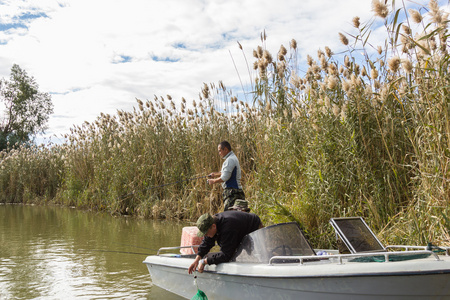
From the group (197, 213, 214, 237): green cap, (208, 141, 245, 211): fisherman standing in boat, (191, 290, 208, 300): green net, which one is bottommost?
(191, 290, 208, 300): green net

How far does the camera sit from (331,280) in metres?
3.59

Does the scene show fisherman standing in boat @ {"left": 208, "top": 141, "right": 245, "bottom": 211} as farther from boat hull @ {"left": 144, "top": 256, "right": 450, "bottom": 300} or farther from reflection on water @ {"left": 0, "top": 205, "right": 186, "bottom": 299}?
boat hull @ {"left": 144, "top": 256, "right": 450, "bottom": 300}

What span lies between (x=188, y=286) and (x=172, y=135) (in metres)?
7.75

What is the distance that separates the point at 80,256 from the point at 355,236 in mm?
5028

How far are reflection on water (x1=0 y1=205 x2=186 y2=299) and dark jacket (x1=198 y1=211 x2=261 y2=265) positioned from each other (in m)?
1.11

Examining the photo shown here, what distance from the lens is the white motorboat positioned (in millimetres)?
3336

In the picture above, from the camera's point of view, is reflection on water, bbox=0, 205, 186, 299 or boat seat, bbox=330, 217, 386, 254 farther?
reflection on water, bbox=0, 205, 186, 299

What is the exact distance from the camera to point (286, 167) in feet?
22.1

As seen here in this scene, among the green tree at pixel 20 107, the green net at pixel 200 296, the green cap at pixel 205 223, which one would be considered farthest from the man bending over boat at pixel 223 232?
the green tree at pixel 20 107

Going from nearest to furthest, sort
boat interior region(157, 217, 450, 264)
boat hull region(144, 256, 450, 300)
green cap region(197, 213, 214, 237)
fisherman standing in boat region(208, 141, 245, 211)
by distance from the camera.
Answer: boat hull region(144, 256, 450, 300), boat interior region(157, 217, 450, 264), green cap region(197, 213, 214, 237), fisherman standing in boat region(208, 141, 245, 211)

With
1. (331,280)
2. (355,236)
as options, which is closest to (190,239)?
(355,236)

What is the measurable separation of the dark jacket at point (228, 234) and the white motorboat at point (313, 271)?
0.09 meters

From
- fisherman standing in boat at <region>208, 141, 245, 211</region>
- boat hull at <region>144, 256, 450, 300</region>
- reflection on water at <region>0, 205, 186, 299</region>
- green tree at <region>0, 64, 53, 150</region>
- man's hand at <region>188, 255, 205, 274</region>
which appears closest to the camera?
boat hull at <region>144, 256, 450, 300</region>

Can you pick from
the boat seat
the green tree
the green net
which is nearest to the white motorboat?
the boat seat
